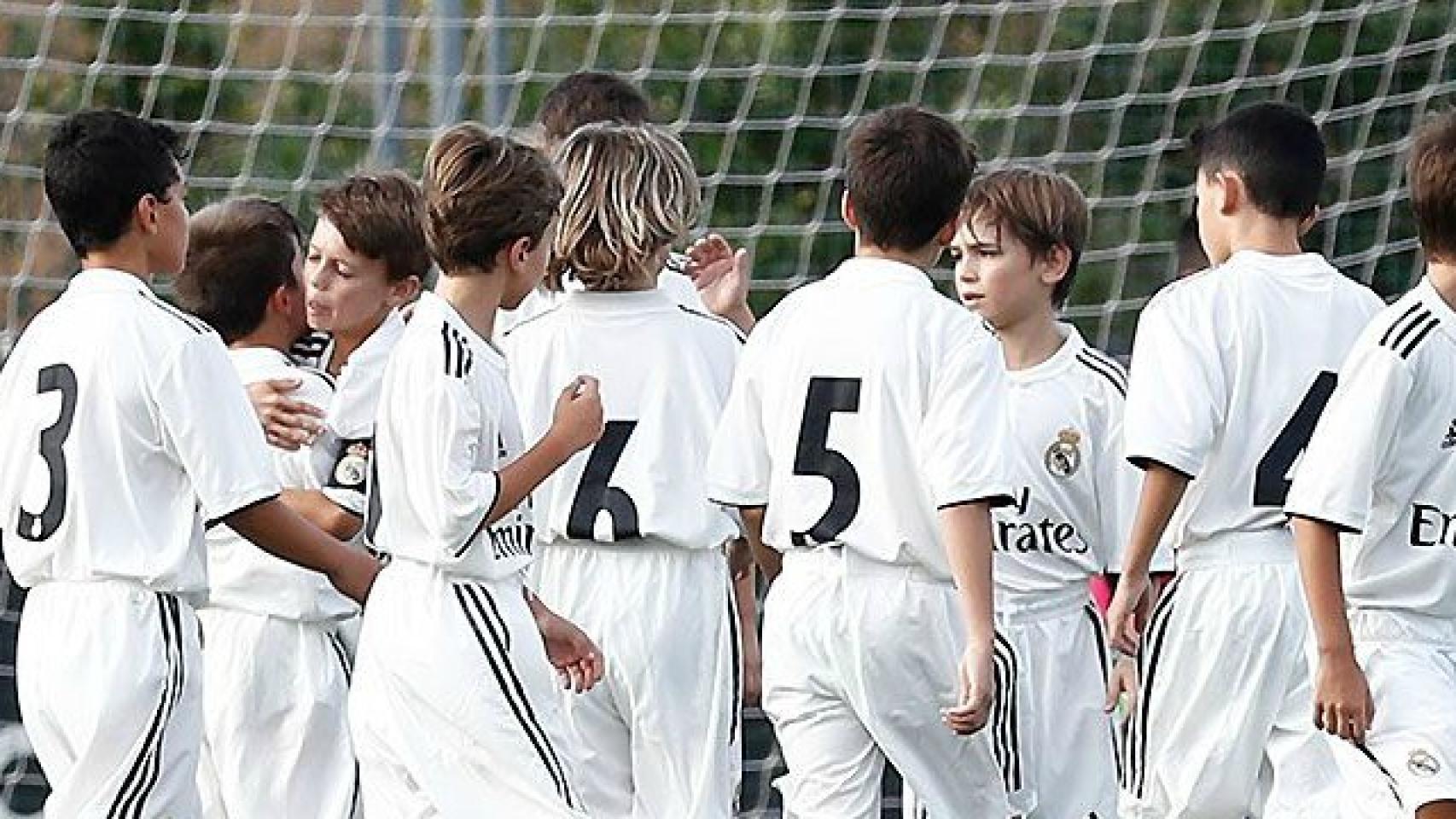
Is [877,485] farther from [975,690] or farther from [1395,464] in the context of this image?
[1395,464]

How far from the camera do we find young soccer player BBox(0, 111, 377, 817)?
528cm

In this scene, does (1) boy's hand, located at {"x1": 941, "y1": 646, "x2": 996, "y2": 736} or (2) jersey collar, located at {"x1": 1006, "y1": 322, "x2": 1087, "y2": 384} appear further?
(2) jersey collar, located at {"x1": 1006, "y1": 322, "x2": 1087, "y2": 384}

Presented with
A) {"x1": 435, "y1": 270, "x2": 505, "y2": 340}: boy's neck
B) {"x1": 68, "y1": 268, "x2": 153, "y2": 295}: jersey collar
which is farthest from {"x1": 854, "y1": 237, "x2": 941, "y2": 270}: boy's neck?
{"x1": 68, "y1": 268, "x2": 153, "y2": 295}: jersey collar

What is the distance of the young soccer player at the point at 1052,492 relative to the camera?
6320 millimetres

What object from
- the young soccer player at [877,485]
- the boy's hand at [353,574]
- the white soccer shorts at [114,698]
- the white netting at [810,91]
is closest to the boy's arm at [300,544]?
the boy's hand at [353,574]

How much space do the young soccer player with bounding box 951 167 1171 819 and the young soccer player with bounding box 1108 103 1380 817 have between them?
1.03 feet

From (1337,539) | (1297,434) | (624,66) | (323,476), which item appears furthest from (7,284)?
(1337,539)

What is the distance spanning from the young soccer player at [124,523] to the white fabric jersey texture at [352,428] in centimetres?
58

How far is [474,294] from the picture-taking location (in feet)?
17.8

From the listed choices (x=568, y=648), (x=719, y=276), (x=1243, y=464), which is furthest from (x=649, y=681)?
(x=1243, y=464)

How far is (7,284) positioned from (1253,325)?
4199 mm

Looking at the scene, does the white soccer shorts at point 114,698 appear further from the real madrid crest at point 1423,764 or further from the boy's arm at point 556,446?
the real madrid crest at point 1423,764

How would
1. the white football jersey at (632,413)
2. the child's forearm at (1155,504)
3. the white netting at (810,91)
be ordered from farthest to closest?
the white netting at (810,91) < the white football jersey at (632,413) < the child's forearm at (1155,504)

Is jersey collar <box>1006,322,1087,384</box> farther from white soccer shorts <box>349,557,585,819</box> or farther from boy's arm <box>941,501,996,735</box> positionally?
white soccer shorts <box>349,557,585,819</box>
